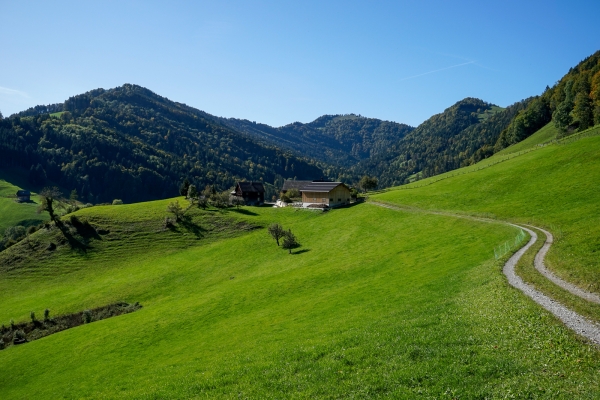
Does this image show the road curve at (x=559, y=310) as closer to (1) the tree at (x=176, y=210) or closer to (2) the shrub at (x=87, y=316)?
(2) the shrub at (x=87, y=316)

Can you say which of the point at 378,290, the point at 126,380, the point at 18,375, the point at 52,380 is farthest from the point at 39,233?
the point at 378,290

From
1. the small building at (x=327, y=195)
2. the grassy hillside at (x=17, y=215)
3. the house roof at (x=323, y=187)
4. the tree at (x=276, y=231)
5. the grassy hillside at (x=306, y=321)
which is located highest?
the grassy hillside at (x=17, y=215)

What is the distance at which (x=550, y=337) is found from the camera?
1856cm

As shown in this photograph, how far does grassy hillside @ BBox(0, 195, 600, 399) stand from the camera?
57.5 ft

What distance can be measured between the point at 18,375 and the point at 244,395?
38.4 m

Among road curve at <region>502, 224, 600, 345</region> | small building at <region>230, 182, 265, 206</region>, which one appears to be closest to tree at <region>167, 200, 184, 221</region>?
small building at <region>230, 182, 265, 206</region>

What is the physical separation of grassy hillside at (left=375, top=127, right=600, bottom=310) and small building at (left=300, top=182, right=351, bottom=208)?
16.3 metres

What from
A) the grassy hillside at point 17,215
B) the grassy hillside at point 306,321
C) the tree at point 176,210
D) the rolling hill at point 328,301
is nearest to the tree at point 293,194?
the rolling hill at point 328,301

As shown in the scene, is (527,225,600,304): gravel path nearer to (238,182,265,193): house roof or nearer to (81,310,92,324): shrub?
(81,310,92,324): shrub

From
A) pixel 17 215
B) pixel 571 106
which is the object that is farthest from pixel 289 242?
pixel 17 215

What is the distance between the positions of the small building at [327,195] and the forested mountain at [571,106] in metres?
87.0

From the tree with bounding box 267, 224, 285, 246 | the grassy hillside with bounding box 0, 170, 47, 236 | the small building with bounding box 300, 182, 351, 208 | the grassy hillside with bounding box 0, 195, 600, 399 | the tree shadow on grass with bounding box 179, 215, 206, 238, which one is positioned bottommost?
the grassy hillside with bounding box 0, 195, 600, 399

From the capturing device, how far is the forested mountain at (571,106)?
12824 centimetres

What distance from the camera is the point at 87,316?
61.3 m
